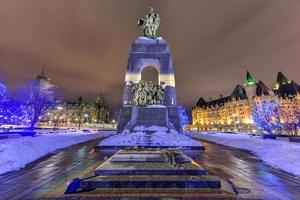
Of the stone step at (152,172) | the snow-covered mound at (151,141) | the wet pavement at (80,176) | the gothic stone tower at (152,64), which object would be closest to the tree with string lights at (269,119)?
the gothic stone tower at (152,64)

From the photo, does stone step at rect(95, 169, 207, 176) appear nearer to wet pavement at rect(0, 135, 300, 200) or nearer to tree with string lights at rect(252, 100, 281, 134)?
wet pavement at rect(0, 135, 300, 200)

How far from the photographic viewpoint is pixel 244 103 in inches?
4087

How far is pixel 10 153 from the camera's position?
10000 millimetres

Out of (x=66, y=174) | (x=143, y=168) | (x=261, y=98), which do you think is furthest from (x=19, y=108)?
(x=261, y=98)

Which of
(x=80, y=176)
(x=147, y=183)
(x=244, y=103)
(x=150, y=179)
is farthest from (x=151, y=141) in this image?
(x=244, y=103)

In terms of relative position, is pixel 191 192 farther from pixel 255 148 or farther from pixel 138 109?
pixel 138 109

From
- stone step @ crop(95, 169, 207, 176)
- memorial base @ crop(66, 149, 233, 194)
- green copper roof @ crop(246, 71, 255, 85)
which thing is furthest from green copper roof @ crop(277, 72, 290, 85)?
memorial base @ crop(66, 149, 233, 194)

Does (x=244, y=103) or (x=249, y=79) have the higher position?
(x=249, y=79)

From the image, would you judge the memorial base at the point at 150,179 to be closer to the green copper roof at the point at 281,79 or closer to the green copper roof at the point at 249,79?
the green copper roof at the point at 249,79

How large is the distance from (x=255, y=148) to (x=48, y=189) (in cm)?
1628

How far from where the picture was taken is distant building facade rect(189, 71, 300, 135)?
91.6m

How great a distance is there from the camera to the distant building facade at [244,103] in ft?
300

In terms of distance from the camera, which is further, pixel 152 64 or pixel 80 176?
pixel 152 64

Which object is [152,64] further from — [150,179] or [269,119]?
[269,119]
